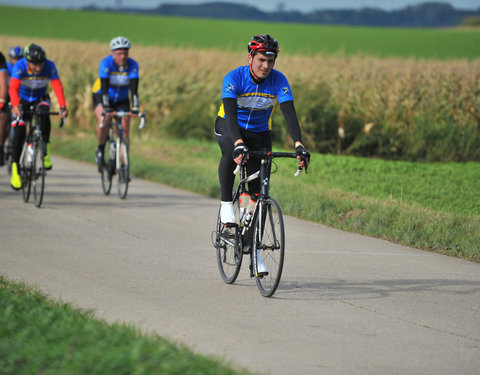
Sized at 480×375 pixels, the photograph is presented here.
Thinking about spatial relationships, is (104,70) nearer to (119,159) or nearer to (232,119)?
(119,159)

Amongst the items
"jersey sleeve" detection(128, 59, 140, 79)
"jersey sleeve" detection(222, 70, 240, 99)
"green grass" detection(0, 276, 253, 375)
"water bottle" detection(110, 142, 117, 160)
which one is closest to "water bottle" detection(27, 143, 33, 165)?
"water bottle" detection(110, 142, 117, 160)

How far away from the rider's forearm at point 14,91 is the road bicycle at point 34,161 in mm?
322

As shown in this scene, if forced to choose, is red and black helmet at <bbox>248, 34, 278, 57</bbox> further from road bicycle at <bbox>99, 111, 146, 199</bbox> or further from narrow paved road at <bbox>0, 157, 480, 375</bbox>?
road bicycle at <bbox>99, 111, 146, 199</bbox>

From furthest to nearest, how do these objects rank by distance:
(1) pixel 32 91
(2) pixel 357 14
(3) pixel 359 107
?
(2) pixel 357 14, (3) pixel 359 107, (1) pixel 32 91

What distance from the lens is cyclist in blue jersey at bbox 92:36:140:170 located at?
1253 cm

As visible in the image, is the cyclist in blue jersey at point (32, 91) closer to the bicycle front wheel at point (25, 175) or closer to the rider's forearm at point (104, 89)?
the bicycle front wheel at point (25, 175)

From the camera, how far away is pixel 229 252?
24.5ft

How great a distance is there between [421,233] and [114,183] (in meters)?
6.63

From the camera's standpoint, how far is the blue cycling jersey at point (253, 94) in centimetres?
688

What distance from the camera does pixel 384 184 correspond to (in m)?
13.3

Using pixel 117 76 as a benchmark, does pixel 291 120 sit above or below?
below

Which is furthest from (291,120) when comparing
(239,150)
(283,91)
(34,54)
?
(34,54)

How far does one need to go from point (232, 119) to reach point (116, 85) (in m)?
6.50

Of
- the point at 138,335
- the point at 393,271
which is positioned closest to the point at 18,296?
the point at 138,335
